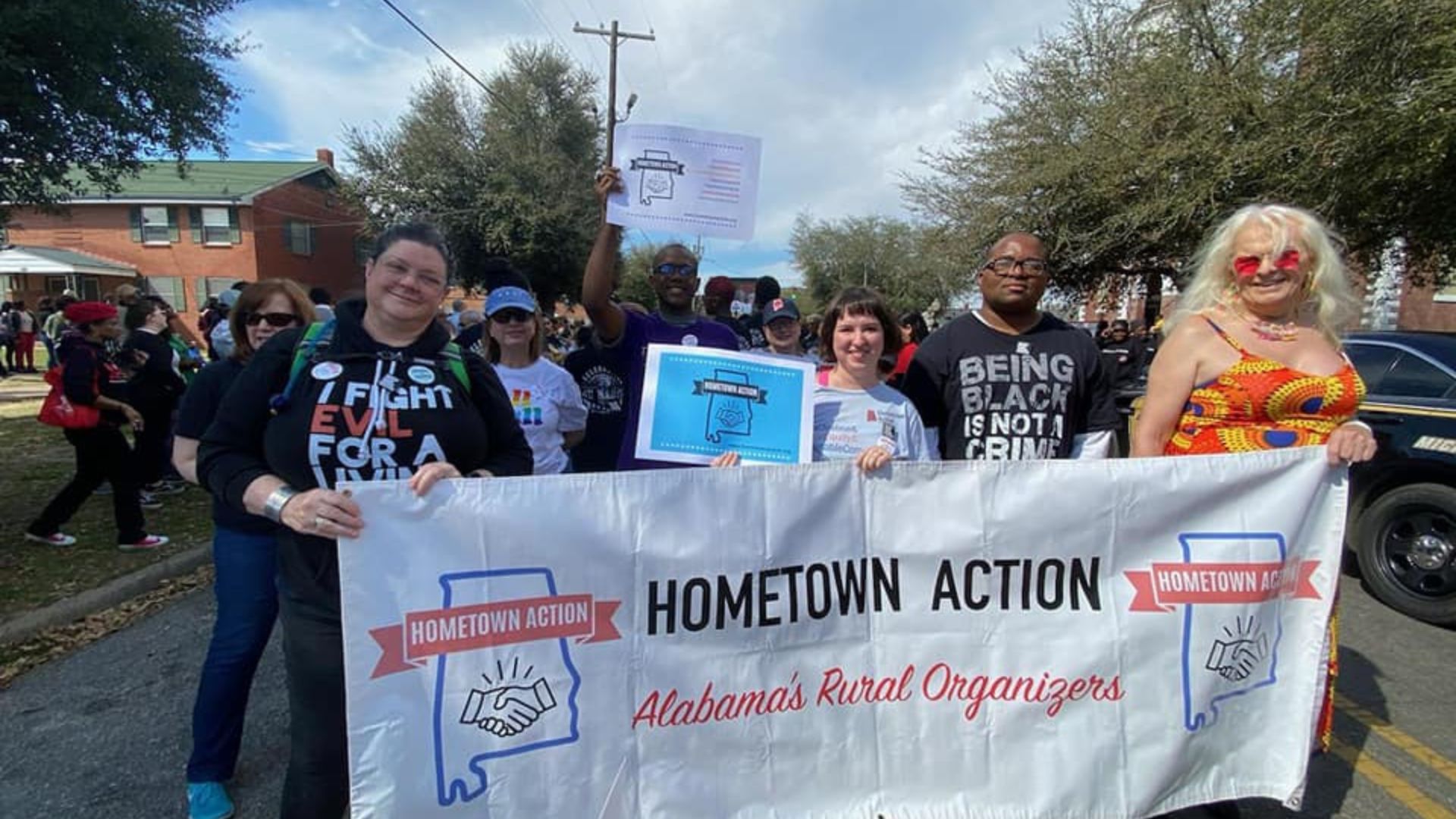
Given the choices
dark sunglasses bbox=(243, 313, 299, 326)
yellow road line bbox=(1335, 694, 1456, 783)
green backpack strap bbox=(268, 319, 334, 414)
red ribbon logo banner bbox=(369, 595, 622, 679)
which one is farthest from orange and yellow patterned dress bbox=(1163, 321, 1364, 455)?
dark sunglasses bbox=(243, 313, 299, 326)

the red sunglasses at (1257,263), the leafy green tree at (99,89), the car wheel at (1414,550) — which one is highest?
the leafy green tree at (99,89)

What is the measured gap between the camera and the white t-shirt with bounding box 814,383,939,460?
8.98 feet

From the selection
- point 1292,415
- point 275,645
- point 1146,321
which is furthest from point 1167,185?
point 275,645

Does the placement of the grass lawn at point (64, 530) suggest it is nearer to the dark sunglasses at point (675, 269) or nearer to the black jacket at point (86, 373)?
the black jacket at point (86, 373)

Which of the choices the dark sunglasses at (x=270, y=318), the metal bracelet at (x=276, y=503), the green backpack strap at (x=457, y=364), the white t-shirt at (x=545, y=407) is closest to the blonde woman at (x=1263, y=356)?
the green backpack strap at (x=457, y=364)

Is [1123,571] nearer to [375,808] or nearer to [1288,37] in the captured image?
[375,808]

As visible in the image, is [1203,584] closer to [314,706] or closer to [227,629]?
[314,706]

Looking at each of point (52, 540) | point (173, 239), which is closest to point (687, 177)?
point (52, 540)

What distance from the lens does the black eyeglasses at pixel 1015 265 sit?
2.78 metres

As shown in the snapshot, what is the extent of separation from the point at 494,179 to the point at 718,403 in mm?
29724

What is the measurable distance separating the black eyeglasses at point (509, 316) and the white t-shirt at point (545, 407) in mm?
221

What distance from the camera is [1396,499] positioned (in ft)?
15.7

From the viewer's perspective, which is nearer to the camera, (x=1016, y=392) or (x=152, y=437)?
(x=1016, y=392)

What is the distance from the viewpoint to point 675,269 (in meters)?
3.61
